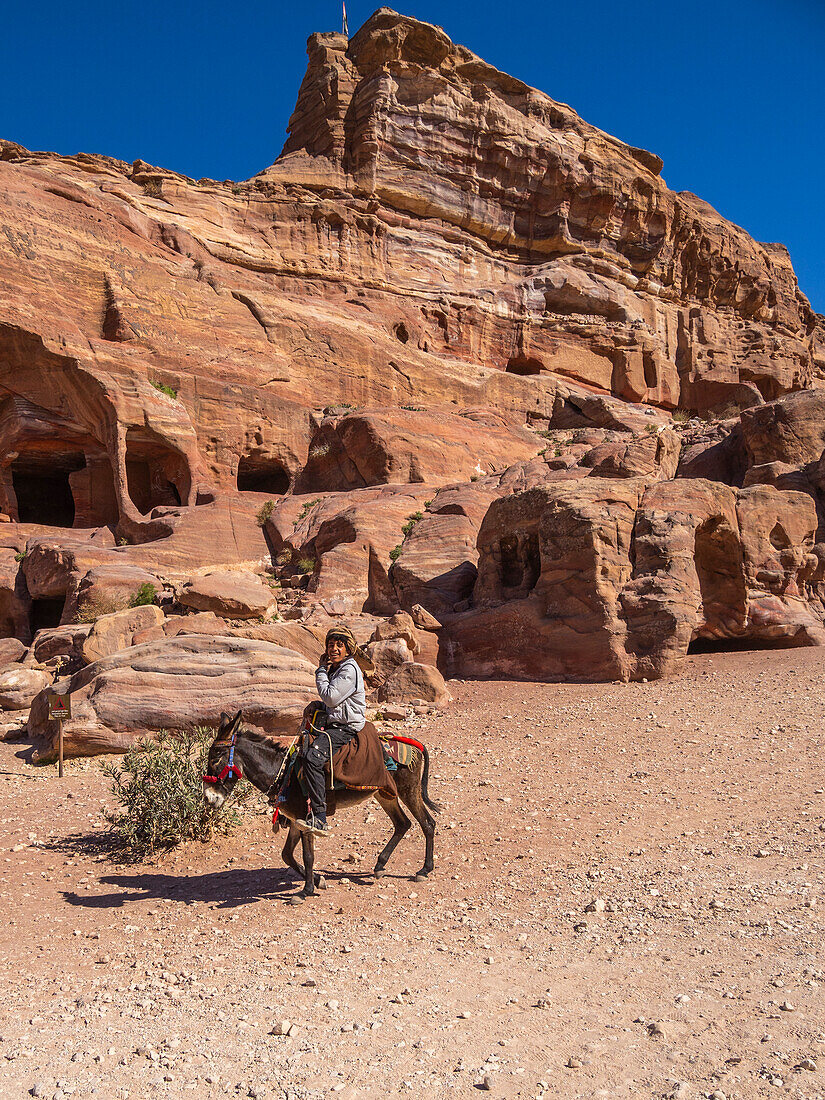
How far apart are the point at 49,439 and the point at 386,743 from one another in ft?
82.6

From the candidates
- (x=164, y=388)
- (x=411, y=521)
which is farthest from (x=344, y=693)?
(x=164, y=388)

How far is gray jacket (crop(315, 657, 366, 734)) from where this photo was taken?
20.9 feet

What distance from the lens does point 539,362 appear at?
154 ft

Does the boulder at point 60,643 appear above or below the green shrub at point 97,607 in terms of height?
below

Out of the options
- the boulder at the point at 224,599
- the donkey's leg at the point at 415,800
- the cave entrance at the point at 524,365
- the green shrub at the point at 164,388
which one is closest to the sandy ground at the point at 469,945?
the donkey's leg at the point at 415,800

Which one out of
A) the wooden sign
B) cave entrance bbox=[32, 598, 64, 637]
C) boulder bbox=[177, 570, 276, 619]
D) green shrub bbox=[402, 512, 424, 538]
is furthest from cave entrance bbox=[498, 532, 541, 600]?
cave entrance bbox=[32, 598, 64, 637]

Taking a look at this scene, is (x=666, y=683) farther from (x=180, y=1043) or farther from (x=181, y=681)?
(x=180, y=1043)

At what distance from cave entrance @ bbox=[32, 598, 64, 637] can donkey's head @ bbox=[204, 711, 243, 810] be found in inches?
683

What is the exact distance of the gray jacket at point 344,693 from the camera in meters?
6.36

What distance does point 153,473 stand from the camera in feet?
94.5

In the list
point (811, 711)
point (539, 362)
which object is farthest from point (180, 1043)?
point (539, 362)

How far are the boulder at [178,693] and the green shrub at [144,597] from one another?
21.0 feet

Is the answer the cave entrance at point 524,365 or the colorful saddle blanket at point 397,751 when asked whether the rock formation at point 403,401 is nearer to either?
the cave entrance at point 524,365

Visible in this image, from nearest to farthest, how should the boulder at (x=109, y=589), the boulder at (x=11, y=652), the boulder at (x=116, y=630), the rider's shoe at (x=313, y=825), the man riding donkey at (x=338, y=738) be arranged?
the rider's shoe at (x=313, y=825)
the man riding donkey at (x=338, y=738)
the boulder at (x=116, y=630)
the boulder at (x=11, y=652)
the boulder at (x=109, y=589)
